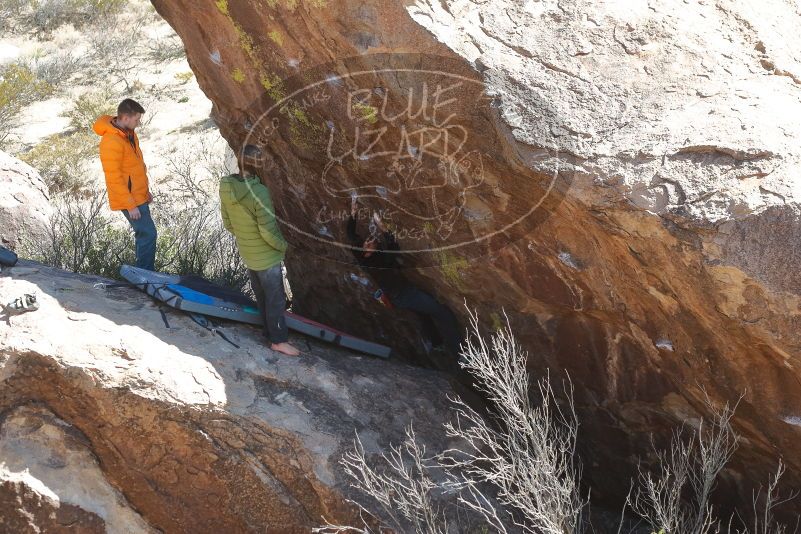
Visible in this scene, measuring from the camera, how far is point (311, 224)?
5.20 m

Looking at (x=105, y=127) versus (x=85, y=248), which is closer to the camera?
(x=105, y=127)

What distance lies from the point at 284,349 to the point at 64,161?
7.38 m

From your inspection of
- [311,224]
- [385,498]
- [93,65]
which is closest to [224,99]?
[311,224]

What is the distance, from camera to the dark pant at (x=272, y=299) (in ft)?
14.3

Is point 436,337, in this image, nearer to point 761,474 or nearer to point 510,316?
point 510,316

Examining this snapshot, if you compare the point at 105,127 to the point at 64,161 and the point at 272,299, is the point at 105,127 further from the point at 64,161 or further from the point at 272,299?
the point at 64,161

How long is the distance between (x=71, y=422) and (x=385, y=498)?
157 centimetres

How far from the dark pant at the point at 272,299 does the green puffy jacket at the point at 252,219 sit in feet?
0.20

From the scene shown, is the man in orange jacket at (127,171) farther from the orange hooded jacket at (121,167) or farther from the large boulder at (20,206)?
the large boulder at (20,206)

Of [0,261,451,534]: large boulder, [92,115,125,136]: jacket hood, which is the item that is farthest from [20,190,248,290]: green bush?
[0,261,451,534]: large boulder

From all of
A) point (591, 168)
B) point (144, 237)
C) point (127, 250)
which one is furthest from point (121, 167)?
point (591, 168)

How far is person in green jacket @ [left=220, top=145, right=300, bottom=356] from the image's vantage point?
411 cm

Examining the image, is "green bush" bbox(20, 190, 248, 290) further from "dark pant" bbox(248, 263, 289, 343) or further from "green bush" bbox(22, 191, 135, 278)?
"dark pant" bbox(248, 263, 289, 343)

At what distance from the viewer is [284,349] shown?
4383 millimetres
